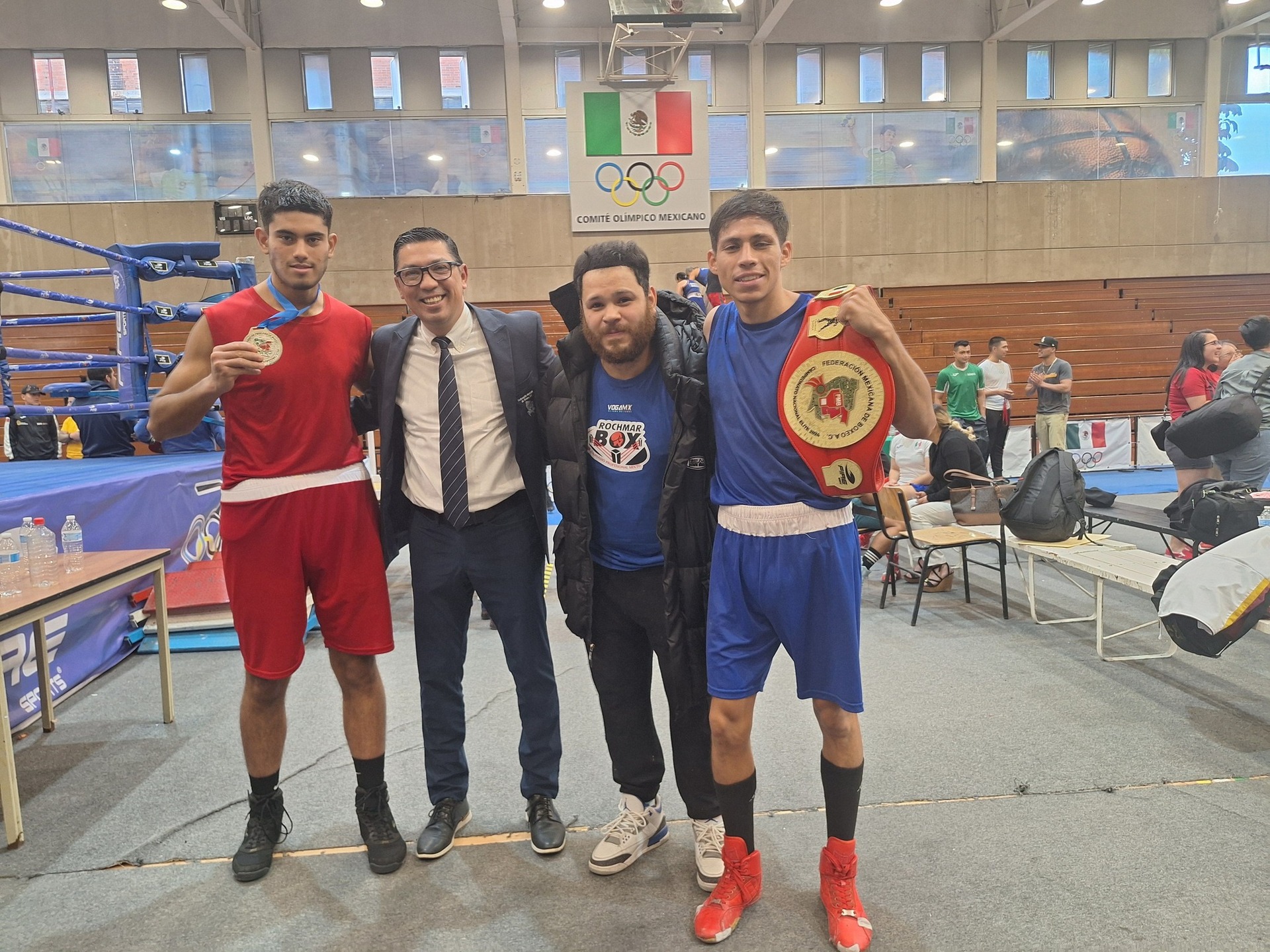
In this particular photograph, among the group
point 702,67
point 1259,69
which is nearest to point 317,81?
point 702,67

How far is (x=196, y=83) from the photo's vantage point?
12.1 meters

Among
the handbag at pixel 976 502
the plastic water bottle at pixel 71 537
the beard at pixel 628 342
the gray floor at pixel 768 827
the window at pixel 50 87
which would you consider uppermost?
the window at pixel 50 87

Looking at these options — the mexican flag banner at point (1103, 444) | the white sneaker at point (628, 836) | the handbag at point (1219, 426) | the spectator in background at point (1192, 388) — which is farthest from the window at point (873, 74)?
the white sneaker at point (628, 836)

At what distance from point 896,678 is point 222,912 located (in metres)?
2.74

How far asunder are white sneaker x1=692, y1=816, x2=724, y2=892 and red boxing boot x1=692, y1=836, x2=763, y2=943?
6 cm

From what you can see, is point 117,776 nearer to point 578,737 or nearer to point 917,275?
point 578,737

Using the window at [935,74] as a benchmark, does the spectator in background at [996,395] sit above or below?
below

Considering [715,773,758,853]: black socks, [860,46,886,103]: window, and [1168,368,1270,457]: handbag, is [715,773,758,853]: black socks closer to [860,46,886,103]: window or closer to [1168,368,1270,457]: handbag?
[1168,368,1270,457]: handbag

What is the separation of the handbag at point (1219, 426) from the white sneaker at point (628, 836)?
421cm

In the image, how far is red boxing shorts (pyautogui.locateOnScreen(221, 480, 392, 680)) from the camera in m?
1.99

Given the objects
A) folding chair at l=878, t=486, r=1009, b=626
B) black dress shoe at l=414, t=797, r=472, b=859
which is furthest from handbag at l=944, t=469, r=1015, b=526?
black dress shoe at l=414, t=797, r=472, b=859

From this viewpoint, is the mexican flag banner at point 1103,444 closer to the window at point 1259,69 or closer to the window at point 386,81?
the window at point 1259,69

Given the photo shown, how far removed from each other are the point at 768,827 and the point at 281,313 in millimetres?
2009

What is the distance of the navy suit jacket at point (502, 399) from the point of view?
6.92 feet
